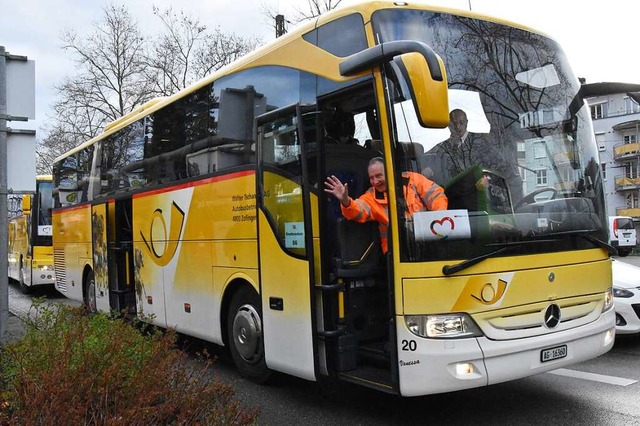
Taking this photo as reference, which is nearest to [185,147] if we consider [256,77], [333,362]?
[256,77]

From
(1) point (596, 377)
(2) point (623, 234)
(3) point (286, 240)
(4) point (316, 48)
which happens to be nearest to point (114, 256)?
(3) point (286, 240)

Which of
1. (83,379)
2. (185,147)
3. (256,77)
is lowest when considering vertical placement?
(83,379)

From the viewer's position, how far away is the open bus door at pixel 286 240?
511 cm

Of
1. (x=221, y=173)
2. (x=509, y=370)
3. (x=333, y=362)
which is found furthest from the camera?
(x=221, y=173)

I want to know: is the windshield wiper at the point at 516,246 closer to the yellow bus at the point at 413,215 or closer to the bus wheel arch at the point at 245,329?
the yellow bus at the point at 413,215

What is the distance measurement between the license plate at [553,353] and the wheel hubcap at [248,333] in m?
A: 2.81

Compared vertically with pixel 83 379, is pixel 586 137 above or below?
above

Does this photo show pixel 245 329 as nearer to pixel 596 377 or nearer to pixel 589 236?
pixel 589 236

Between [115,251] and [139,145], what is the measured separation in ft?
6.48

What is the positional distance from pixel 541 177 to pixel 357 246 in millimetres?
1612

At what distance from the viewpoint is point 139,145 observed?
29.7ft

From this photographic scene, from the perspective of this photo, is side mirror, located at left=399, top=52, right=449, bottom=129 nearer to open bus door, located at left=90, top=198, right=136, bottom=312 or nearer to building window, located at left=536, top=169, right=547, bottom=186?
building window, located at left=536, top=169, right=547, bottom=186

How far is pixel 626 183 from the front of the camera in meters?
64.9

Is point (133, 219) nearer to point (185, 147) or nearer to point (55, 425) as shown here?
point (185, 147)
